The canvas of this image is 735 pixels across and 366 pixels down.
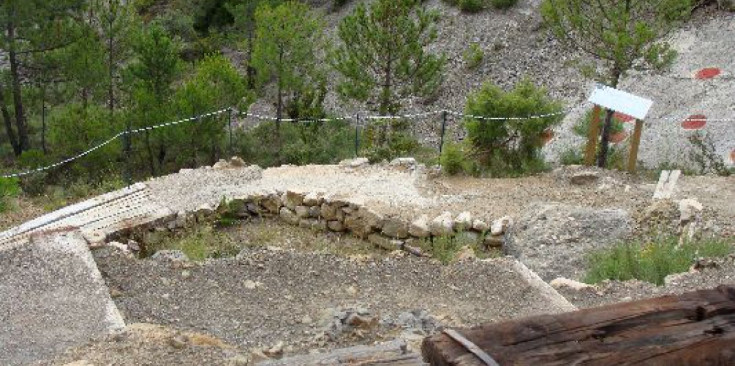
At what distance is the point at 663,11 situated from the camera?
484 inches

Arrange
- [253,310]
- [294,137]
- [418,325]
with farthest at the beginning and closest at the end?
[294,137]
[253,310]
[418,325]

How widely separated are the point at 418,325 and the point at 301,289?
5.66ft

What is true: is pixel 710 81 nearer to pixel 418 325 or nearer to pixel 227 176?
pixel 227 176

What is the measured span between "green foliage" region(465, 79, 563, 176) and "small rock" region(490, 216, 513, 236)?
2433mm

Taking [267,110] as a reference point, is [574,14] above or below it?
above

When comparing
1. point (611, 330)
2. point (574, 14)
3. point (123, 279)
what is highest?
point (574, 14)

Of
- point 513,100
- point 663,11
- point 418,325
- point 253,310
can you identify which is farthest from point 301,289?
point 663,11

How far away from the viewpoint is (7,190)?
41.0 ft

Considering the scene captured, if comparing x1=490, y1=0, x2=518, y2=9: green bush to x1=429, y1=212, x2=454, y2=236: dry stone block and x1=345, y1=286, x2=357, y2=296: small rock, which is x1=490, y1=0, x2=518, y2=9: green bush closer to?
x1=429, y1=212, x2=454, y2=236: dry stone block

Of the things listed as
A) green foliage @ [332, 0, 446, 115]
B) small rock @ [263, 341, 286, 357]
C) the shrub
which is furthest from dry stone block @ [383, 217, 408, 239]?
green foliage @ [332, 0, 446, 115]

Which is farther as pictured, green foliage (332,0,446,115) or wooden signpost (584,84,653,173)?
green foliage (332,0,446,115)

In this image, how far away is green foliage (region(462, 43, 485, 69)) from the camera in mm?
21914

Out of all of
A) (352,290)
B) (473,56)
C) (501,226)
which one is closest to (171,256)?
(352,290)

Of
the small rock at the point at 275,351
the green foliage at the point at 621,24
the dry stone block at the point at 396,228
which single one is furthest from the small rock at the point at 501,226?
the small rock at the point at 275,351
